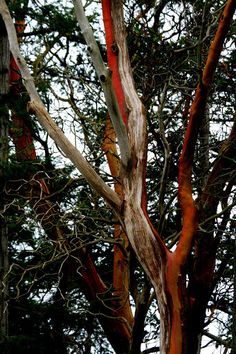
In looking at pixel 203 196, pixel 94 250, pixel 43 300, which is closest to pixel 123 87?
pixel 203 196

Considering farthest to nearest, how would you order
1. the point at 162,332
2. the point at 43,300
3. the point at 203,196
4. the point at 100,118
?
1. the point at 43,300
2. the point at 100,118
3. the point at 203,196
4. the point at 162,332

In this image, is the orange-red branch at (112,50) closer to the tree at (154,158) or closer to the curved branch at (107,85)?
the tree at (154,158)

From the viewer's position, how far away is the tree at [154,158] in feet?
20.8

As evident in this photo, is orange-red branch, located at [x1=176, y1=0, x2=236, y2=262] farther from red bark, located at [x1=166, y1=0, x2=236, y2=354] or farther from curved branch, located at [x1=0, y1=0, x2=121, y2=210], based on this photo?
curved branch, located at [x1=0, y1=0, x2=121, y2=210]

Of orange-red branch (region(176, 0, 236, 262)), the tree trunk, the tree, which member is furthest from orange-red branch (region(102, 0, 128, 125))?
the tree trunk

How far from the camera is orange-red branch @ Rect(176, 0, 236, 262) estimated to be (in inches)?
234

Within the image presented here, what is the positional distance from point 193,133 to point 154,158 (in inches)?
125

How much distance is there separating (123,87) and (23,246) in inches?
172

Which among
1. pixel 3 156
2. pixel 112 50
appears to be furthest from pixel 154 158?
pixel 112 50

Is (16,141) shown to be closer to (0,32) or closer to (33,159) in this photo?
(33,159)

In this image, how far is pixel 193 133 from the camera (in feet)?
20.4

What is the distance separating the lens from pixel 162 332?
6.47m

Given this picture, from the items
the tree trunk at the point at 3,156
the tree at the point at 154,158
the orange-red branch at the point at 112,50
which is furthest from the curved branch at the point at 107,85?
the tree trunk at the point at 3,156

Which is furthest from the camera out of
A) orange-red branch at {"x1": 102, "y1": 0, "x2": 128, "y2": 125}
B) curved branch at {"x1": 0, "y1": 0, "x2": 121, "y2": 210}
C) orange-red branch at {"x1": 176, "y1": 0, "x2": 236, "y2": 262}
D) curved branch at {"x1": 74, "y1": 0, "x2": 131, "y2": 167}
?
orange-red branch at {"x1": 102, "y1": 0, "x2": 128, "y2": 125}
